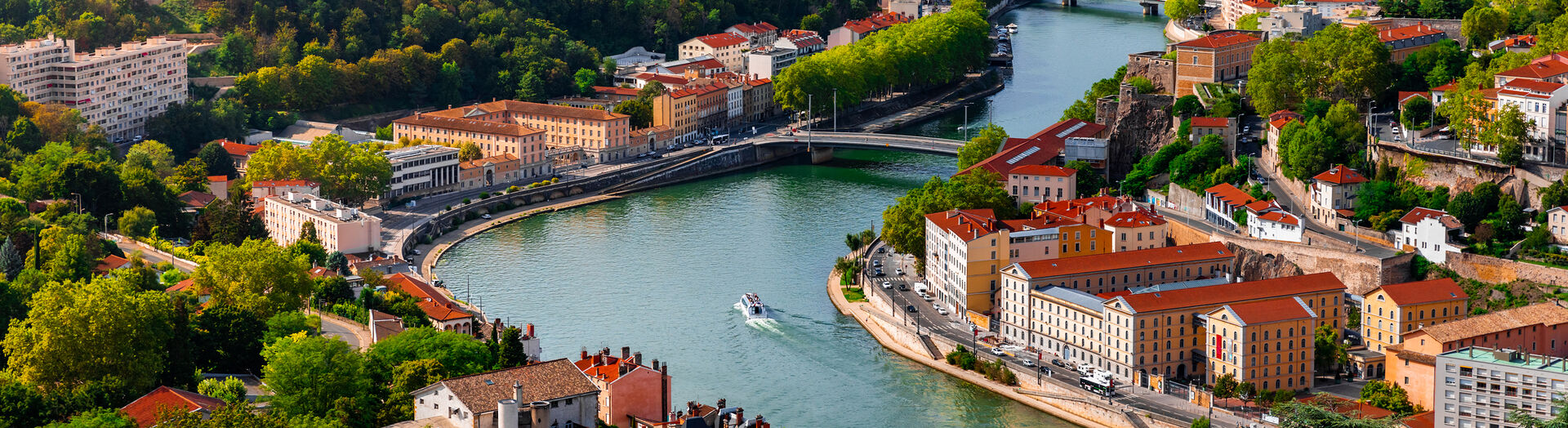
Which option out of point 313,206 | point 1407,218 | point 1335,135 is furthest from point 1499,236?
point 313,206

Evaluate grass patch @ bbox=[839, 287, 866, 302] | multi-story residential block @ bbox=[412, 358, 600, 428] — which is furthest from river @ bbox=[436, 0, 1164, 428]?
multi-story residential block @ bbox=[412, 358, 600, 428]

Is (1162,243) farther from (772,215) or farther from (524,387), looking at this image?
(524,387)

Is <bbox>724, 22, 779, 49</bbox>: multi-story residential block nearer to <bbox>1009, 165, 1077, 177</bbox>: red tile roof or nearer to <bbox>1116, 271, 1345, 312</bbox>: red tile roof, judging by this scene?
<bbox>1009, 165, 1077, 177</bbox>: red tile roof

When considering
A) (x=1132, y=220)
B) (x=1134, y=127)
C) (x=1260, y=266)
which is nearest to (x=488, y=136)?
(x=1134, y=127)

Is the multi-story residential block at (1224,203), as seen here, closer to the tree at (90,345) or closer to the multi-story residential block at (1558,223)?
the multi-story residential block at (1558,223)

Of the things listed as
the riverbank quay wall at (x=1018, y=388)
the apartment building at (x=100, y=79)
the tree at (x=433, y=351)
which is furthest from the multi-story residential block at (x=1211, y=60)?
the apartment building at (x=100, y=79)

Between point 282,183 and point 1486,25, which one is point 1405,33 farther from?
point 282,183
